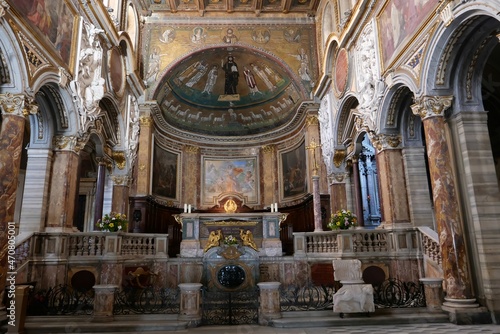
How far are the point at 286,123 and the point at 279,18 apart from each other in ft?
20.0

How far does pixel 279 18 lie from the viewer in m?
21.0

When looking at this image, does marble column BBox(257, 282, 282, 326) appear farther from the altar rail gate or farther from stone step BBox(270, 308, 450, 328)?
the altar rail gate

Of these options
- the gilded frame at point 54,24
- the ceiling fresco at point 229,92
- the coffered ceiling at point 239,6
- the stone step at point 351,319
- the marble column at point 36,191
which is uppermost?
the coffered ceiling at point 239,6

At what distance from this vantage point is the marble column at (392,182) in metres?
11.6

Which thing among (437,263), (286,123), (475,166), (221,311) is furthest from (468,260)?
(286,123)

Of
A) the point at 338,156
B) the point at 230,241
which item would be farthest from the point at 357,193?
the point at 230,241

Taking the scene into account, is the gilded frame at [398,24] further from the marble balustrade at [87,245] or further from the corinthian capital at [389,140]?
the marble balustrade at [87,245]

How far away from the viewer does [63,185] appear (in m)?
11.3

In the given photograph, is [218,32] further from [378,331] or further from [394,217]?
[378,331]

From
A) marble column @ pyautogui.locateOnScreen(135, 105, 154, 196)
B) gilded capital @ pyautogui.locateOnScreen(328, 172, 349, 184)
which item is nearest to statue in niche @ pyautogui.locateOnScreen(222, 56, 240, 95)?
marble column @ pyautogui.locateOnScreen(135, 105, 154, 196)

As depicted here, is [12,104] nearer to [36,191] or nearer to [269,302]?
[36,191]

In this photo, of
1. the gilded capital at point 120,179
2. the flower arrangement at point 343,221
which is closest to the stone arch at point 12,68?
the gilded capital at point 120,179

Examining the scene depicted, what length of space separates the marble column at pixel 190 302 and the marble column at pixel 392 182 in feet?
22.1

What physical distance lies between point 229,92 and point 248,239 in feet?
41.0
